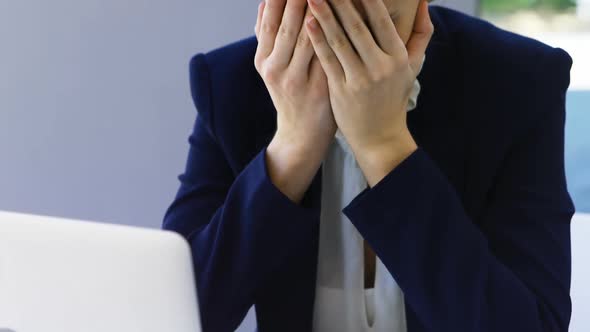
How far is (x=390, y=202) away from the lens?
692mm

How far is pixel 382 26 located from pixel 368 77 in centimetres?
5

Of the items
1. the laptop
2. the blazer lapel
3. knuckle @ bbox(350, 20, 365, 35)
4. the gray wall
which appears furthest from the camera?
the gray wall

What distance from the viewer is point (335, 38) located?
2.23 feet

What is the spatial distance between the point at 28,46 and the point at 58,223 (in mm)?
1057

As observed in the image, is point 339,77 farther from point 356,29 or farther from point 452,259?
point 452,259

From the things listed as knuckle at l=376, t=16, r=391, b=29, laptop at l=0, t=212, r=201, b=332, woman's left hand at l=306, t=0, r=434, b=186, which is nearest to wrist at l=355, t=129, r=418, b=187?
woman's left hand at l=306, t=0, r=434, b=186

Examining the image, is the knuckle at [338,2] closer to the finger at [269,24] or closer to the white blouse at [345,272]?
the finger at [269,24]

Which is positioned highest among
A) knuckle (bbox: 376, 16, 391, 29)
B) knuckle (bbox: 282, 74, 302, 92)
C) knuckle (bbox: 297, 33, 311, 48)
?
knuckle (bbox: 376, 16, 391, 29)

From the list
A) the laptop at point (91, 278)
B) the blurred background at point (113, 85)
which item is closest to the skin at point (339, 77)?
the laptop at point (91, 278)

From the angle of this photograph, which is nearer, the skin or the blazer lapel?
the skin

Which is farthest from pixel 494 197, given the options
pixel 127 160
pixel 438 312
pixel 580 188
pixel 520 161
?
pixel 127 160

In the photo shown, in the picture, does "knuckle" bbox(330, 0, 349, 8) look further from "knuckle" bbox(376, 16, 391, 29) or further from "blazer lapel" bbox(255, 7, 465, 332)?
"blazer lapel" bbox(255, 7, 465, 332)

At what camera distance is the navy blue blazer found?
0.70 metres

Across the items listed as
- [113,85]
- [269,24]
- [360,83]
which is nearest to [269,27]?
[269,24]
